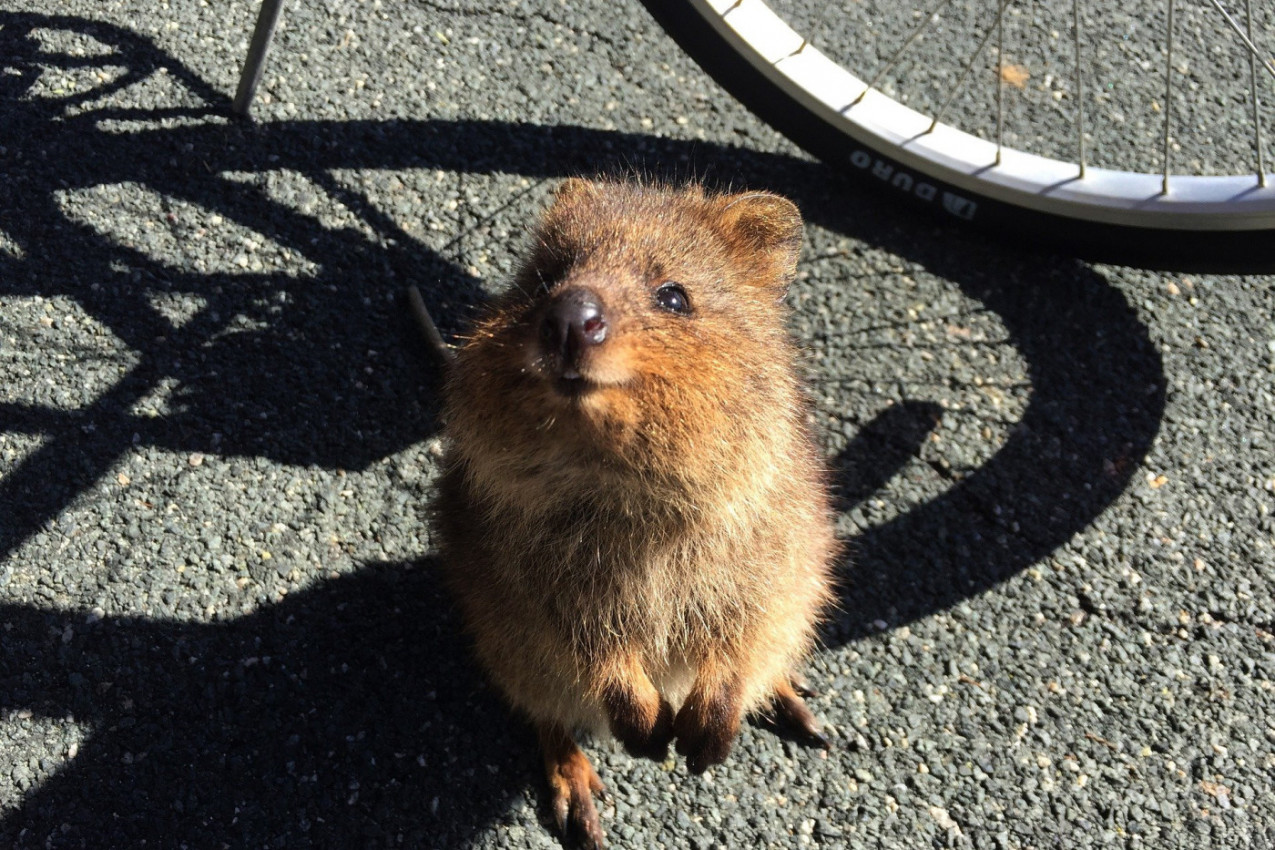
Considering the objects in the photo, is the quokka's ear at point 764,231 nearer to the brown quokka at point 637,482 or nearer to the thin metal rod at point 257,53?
the brown quokka at point 637,482

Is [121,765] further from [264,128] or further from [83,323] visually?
[264,128]

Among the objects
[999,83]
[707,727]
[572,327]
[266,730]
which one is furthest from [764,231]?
[266,730]

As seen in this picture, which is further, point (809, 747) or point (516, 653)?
point (809, 747)

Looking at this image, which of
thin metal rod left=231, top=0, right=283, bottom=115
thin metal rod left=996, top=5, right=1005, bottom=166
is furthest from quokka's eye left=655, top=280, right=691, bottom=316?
thin metal rod left=231, top=0, right=283, bottom=115

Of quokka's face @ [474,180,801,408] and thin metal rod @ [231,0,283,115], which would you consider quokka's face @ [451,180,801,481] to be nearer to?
quokka's face @ [474,180,801,408]

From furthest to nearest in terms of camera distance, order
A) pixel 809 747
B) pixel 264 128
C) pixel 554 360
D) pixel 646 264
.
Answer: pixel 264 128
pixel 809 747
pixel 646 264
pixel 554 360

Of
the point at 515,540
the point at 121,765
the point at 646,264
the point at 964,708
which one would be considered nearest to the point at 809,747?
the point at 964,708
